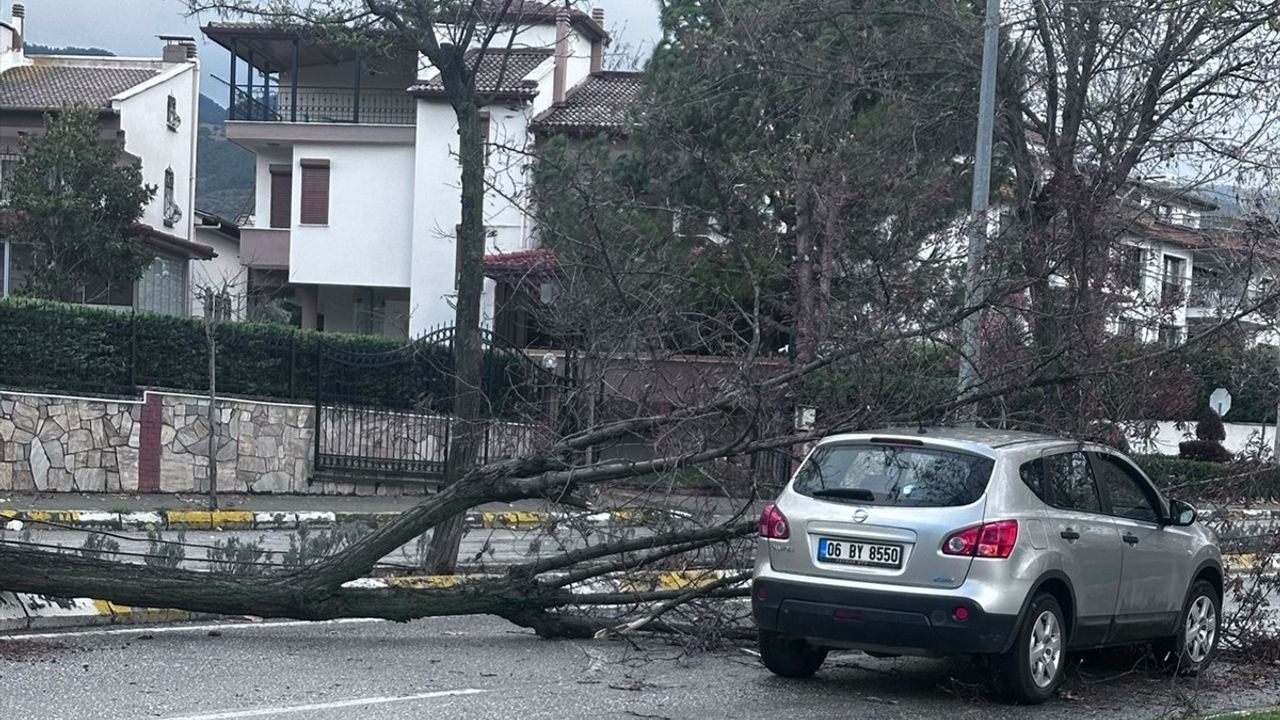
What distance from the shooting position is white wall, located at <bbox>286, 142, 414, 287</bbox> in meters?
38.8

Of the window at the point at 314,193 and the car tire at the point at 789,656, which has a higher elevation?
the window at the point at 314,193

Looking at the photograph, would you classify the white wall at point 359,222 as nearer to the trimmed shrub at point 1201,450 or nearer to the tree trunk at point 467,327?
the trimmed shrub at point 1201,450

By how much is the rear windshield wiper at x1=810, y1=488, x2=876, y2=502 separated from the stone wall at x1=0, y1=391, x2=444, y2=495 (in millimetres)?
15634

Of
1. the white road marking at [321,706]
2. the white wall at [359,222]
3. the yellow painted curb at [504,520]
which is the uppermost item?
the white wall at [359,222]

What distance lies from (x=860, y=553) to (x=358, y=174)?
106 ft

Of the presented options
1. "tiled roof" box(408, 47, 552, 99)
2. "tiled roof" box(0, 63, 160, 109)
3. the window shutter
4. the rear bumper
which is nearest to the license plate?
the rear bumper

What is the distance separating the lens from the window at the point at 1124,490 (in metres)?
9.67

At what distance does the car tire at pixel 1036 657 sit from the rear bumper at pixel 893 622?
0.61 ft

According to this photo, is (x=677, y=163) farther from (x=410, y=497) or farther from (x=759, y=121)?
(x=410, y=497)

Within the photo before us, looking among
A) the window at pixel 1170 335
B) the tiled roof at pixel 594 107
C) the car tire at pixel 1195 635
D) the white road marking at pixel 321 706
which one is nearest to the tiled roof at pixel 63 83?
the tiled roof at pixel 594 107

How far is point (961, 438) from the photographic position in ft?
29.9

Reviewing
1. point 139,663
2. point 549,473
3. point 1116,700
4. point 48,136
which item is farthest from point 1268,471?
point 48,136

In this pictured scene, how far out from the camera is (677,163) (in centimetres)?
2527

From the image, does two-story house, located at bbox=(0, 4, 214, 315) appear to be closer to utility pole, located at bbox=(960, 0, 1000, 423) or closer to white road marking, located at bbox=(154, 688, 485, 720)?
utility pole, located at bbox=(960, 0, 1000, 423)
